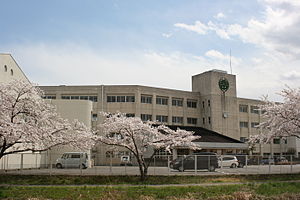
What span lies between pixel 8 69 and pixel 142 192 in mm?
19407

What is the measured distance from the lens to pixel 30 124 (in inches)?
840

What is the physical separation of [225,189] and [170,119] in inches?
1562

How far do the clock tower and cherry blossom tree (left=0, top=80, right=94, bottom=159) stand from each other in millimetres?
40814

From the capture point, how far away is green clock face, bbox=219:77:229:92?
63.2 meters

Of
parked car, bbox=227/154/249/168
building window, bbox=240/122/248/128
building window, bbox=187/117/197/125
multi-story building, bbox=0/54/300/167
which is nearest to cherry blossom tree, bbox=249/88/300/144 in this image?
parked car, bbox=227/154/249/168

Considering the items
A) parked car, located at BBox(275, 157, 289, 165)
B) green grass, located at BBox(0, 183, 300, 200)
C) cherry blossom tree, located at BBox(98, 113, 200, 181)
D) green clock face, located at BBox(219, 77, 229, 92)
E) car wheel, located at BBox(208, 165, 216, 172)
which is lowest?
green grass, located at BBox(0, 183, 300, 200)

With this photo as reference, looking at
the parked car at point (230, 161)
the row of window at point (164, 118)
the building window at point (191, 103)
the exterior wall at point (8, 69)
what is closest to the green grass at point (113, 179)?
the parked car at point (230, 161)

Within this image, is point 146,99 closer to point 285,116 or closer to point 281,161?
point 281,161

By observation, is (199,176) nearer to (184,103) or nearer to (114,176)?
(114,176)

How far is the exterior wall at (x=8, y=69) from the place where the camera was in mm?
29703

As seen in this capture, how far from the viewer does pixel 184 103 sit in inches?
2462

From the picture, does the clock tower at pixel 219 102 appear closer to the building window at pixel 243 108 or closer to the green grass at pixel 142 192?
the building window at pixel 243 108

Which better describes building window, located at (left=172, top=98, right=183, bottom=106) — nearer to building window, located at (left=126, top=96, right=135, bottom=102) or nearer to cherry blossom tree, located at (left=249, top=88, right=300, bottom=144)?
building window, located at (left=126, top=96, right=135, bottom=102)

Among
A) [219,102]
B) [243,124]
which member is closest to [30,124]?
[219,102]
